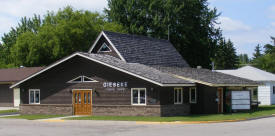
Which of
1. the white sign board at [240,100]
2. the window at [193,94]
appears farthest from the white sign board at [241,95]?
the window at [193,94]

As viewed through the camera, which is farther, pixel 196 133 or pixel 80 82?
pixel 80 82

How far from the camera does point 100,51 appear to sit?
1492 inches

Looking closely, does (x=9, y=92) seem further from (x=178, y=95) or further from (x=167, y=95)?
(x=167, y=95)

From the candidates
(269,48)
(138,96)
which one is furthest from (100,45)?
(269,48)

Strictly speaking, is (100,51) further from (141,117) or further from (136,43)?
(141,117)

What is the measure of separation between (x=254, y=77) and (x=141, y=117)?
23.0 m

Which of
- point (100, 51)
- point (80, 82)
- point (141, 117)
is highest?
point (100, 51)

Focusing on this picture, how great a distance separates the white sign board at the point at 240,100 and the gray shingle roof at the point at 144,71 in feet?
14.3

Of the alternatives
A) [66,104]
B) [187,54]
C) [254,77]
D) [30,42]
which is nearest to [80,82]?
[66,104]

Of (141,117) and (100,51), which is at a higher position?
(100,51)

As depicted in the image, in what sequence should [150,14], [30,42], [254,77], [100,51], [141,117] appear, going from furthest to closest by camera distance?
[30,42], [150,14], [254,77], [100,51], [141,117]

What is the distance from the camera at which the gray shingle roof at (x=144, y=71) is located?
3037cm

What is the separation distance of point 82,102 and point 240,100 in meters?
12.1

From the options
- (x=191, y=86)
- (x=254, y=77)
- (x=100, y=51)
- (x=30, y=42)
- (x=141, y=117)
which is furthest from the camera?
(x=30, y=42)
